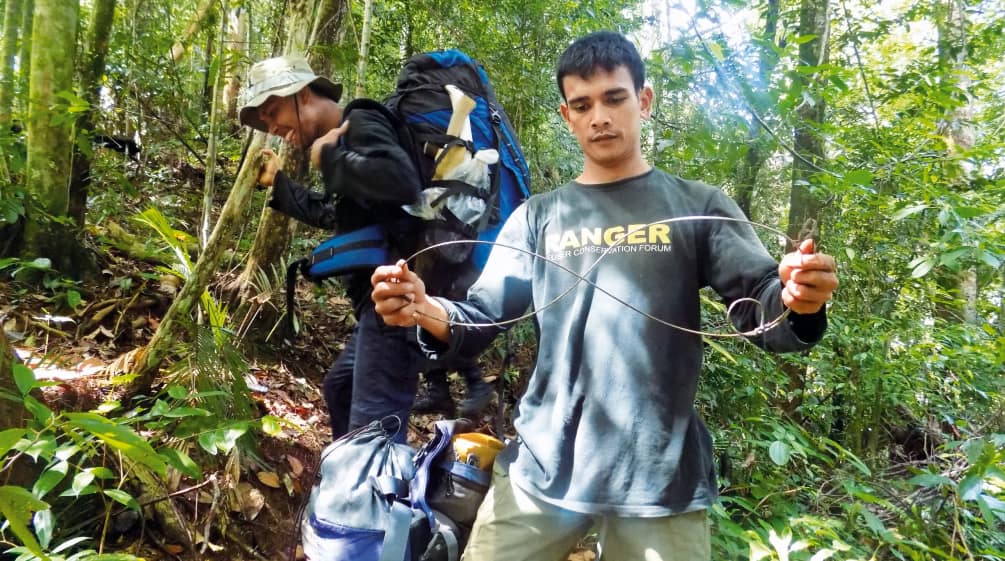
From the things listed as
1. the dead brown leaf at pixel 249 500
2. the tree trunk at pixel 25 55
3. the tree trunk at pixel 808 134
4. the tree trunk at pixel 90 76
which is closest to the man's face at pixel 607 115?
the dead brown leaf at pixel 249 500

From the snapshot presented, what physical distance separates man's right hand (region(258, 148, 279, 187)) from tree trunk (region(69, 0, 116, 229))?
6.64 feet

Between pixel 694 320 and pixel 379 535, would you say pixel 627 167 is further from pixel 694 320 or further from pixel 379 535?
pixel 379 535

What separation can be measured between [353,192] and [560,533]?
1.44 m

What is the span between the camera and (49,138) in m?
3.39

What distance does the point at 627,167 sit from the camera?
1.61 metres

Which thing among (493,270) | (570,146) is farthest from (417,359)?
(570,146)

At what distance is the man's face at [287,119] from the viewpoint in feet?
7.86

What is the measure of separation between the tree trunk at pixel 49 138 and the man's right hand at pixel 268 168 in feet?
5.23

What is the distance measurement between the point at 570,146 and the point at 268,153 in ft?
12.1

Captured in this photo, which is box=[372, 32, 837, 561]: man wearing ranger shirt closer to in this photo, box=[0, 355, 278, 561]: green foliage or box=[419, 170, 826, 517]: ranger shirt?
box=[419, 170, 826, 517]: ranger shirt

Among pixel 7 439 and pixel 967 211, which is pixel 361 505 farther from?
pixel 967 211

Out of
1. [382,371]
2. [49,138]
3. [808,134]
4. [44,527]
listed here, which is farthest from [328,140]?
[808,134]

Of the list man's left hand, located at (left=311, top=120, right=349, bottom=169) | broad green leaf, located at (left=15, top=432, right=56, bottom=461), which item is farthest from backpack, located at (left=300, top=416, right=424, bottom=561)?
man's left hand, located at (left=311, top=120, right=349, bottom=169)

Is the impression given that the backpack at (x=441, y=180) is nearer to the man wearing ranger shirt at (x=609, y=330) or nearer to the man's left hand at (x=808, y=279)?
the man wearing ranger shirt at (x=609, y=330)
